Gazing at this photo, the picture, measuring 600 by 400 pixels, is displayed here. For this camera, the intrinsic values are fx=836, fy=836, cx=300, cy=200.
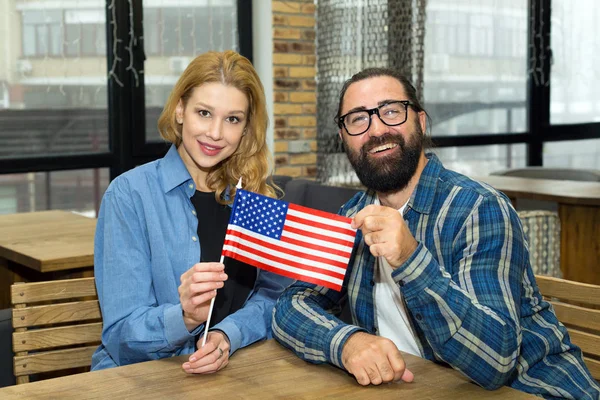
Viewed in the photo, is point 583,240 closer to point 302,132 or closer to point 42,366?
point 302,132

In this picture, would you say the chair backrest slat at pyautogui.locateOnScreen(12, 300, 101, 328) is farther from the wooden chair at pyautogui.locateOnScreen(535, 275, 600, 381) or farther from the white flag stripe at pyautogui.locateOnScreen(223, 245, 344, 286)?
the wooden chair at pyautogui.locateOnScreen(535, 275, 600, 381)

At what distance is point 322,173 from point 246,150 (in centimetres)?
354

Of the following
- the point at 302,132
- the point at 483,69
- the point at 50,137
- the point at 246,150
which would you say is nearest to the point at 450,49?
the point at 483,69

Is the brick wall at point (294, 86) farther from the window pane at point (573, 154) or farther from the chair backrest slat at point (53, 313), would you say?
the chair backrest slat at point (53, 313)

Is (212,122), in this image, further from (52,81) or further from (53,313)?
(52,81)

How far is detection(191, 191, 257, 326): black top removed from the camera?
245 centimetres

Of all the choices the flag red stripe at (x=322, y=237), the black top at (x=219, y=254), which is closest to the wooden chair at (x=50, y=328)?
the black top at (x=219, y=254)

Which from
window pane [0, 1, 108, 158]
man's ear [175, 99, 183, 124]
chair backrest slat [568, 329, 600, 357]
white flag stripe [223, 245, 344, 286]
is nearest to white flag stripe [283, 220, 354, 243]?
white flag stripe [223, 245, 344, 286]

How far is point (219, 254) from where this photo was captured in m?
2.46

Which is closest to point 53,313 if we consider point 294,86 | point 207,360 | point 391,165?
point 207,360

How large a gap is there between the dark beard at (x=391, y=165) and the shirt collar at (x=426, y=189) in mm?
43

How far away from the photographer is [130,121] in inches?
227

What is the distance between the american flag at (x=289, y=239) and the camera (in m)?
2.02

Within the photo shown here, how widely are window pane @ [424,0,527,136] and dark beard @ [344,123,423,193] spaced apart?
16.6 ft
